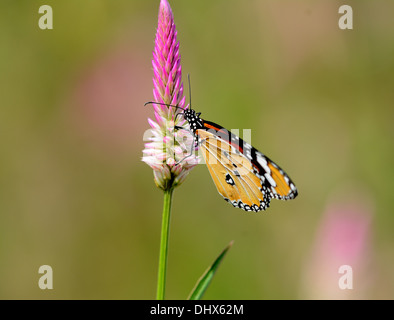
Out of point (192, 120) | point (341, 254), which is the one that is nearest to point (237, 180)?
point (192, 120)

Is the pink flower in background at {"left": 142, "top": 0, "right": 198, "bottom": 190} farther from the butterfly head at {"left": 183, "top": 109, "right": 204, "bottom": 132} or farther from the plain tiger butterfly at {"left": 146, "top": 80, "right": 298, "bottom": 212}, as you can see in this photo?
the plain tiger butterfly at {"left": 146, "top": 80, "right": 298, "bottom": 212}

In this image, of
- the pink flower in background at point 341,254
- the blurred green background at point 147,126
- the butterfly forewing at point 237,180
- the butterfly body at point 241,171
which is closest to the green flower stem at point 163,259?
the butterfly body at point 241,171

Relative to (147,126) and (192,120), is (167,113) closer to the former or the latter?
(192,120)

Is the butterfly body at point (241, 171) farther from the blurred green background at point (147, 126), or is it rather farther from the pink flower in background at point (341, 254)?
the blurred green background at point (147, 126)

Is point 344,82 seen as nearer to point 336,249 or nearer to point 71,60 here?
point 336,249

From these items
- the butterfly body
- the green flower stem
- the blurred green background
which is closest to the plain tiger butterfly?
the butterfly body
